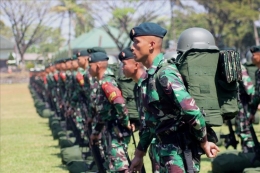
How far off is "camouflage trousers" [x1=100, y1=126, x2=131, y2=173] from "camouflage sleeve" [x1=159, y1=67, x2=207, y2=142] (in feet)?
10.3

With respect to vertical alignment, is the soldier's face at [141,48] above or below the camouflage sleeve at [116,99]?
above

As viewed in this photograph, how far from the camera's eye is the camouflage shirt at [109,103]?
809 cm

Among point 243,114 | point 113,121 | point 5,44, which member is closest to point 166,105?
point 113,121

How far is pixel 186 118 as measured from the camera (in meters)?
5.12

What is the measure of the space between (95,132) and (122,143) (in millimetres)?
597

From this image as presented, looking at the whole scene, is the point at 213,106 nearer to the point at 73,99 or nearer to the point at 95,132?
the point at 95,132

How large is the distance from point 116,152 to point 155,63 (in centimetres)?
312

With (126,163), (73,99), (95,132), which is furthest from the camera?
(73,99)

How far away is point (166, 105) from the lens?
527 cm

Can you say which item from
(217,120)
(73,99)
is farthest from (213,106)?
(73,99)

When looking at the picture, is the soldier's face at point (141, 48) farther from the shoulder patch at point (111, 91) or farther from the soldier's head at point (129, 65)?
the shoulder patch at point (111, 91)

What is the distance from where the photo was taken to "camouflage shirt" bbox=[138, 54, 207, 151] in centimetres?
508

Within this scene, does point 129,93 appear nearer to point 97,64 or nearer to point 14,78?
point 97,64

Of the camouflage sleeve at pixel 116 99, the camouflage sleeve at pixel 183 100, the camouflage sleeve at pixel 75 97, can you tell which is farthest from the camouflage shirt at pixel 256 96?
the camouflage sleeve at pixel 183 100
